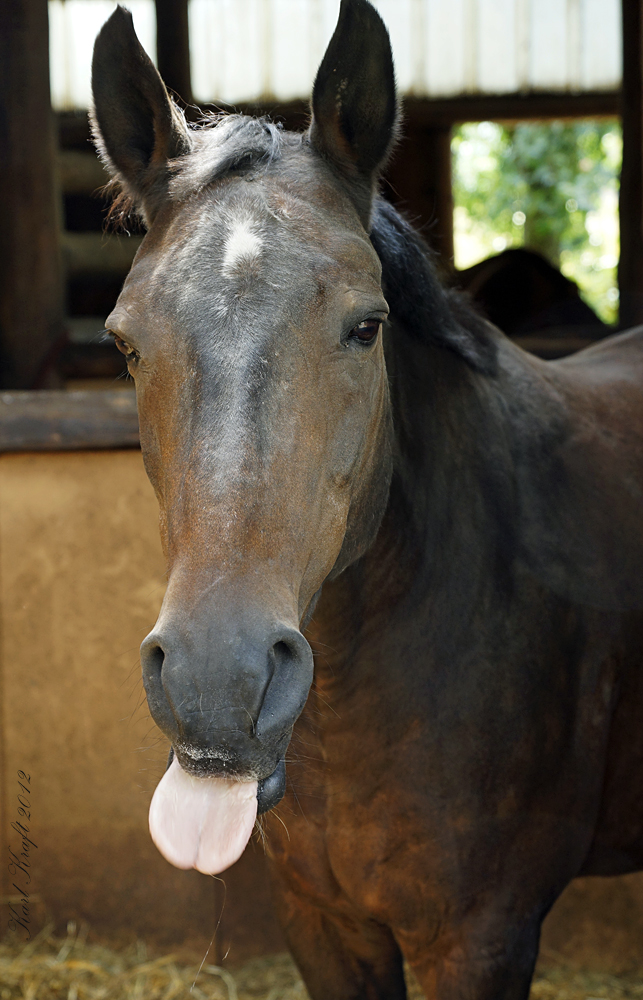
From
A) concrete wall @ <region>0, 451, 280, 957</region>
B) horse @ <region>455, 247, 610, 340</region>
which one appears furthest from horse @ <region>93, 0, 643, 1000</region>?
horse @ <region>455, 247, 610, 340</region>

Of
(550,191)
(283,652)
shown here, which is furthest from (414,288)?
(550,191)

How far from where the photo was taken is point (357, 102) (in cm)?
158

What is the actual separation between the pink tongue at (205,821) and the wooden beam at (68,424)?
189cm

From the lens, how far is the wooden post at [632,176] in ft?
12.5

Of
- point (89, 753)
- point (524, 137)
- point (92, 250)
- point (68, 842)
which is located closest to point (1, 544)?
point (89, 753)

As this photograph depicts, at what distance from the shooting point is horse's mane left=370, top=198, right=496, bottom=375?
5.93ft

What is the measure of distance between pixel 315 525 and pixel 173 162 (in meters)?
0.76

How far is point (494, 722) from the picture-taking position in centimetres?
181

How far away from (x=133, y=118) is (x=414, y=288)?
649 millimetres

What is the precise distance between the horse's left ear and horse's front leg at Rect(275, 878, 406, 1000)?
161cm

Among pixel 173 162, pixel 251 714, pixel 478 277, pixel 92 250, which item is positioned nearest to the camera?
pixel 251 714

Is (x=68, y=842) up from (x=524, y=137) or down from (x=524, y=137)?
down

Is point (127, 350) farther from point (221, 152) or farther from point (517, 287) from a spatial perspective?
point (517, 287)

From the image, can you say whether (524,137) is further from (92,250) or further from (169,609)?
(169,609)
